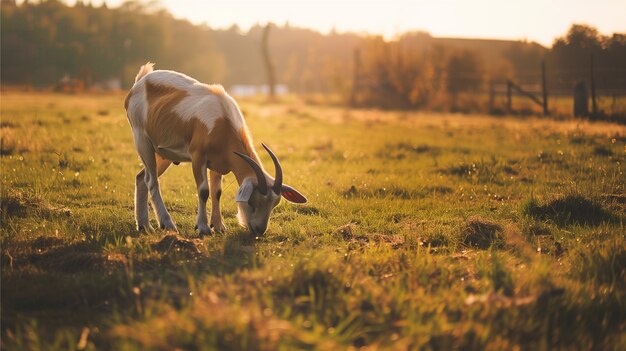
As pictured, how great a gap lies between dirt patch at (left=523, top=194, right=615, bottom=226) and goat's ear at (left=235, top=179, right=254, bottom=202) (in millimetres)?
3647

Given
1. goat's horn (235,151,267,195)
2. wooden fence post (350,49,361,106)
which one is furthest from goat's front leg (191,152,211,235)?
wooden fence post (350,49,361,106)

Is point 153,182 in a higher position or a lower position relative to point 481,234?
higher

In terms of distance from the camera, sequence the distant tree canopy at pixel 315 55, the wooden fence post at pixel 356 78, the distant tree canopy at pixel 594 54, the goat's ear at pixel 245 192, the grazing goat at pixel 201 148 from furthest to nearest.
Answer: the wooden fence post at pixel 356 78 < the distant tree canopy at pixel 315 55 < the distant tree canopy at pixel 594 54 < the grazing goat at pixel 201 148 < the goat's ear at pixel 245 192

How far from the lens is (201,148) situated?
784cm

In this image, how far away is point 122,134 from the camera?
736 inches

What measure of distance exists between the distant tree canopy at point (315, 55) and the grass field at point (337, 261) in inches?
502

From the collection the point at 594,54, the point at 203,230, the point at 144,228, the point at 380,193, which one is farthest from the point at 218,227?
the point at 594,54

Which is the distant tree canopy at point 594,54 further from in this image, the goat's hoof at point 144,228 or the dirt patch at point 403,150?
the goat's hoof at point 144,228

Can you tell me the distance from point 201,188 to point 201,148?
18.5 inches

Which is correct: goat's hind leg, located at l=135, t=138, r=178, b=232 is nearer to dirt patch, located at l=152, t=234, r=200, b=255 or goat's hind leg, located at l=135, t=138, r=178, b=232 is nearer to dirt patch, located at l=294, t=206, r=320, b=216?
dirt patch, located at l=152, t=234, r=200, b=255

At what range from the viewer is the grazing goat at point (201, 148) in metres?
7.41

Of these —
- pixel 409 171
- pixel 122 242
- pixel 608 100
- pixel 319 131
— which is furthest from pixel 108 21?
pixel 122 242

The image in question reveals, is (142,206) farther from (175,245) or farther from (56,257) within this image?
(56,257)

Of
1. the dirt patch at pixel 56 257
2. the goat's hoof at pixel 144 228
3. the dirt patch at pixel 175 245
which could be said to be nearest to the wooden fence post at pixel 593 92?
the goat's hoof at pixel 144 228
